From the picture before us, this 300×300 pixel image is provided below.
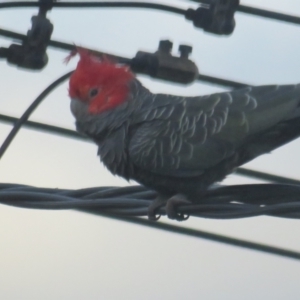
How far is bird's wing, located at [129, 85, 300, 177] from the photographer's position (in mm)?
4055

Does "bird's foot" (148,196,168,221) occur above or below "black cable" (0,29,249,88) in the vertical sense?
below

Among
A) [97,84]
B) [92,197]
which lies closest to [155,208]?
[92,197]

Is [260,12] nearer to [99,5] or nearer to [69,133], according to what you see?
[99,5]

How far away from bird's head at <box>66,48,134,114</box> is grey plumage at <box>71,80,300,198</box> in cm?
15

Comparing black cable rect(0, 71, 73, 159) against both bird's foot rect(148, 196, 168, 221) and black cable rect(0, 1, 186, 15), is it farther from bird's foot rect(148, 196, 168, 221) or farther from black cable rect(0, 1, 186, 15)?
bird's foot rect(148, 196, 168, 221)

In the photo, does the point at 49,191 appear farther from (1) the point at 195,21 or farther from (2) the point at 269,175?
(2) the point at 269,175

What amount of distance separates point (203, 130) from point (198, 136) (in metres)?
0.03

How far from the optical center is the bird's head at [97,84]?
173 inches

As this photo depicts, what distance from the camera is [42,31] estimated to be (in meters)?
4.88

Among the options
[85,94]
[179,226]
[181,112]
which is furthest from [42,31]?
[179,226]

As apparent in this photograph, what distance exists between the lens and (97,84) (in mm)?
4438

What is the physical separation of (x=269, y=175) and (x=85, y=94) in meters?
1.69

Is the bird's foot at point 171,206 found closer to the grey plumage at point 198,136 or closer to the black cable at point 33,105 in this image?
the grey plumage at point 198,136

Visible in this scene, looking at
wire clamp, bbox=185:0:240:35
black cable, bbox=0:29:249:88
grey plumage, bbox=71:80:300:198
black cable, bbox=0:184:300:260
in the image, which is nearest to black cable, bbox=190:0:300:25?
wire clamp, bbox=185:0:240:35
